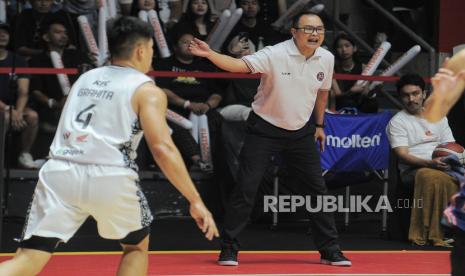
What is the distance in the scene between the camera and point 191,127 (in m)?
10.9

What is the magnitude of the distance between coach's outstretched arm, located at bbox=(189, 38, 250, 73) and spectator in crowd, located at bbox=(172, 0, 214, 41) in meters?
3.51

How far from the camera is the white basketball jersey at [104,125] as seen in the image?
17.2 ft

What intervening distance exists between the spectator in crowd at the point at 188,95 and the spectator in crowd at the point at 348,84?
129cm

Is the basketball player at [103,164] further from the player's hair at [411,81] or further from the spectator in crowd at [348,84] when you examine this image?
the spectator in crowd at [348,84]

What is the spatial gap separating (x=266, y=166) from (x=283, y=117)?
0.42 meters

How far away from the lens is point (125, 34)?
5367 millimetres

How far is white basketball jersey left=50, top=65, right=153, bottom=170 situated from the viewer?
524 centimetres

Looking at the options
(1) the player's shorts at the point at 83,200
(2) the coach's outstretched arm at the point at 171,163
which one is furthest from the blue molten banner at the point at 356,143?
(2) the coach's outstretched arm at the point at 171,163

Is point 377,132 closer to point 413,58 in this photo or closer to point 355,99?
point 355,99

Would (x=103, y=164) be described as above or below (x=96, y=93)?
below

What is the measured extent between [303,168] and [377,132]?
2206mm

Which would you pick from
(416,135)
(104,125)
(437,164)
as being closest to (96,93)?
(104,125)

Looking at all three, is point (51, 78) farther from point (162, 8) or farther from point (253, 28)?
point (253, 28)

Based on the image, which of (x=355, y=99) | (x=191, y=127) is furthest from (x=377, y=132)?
(x=191, y=127)
